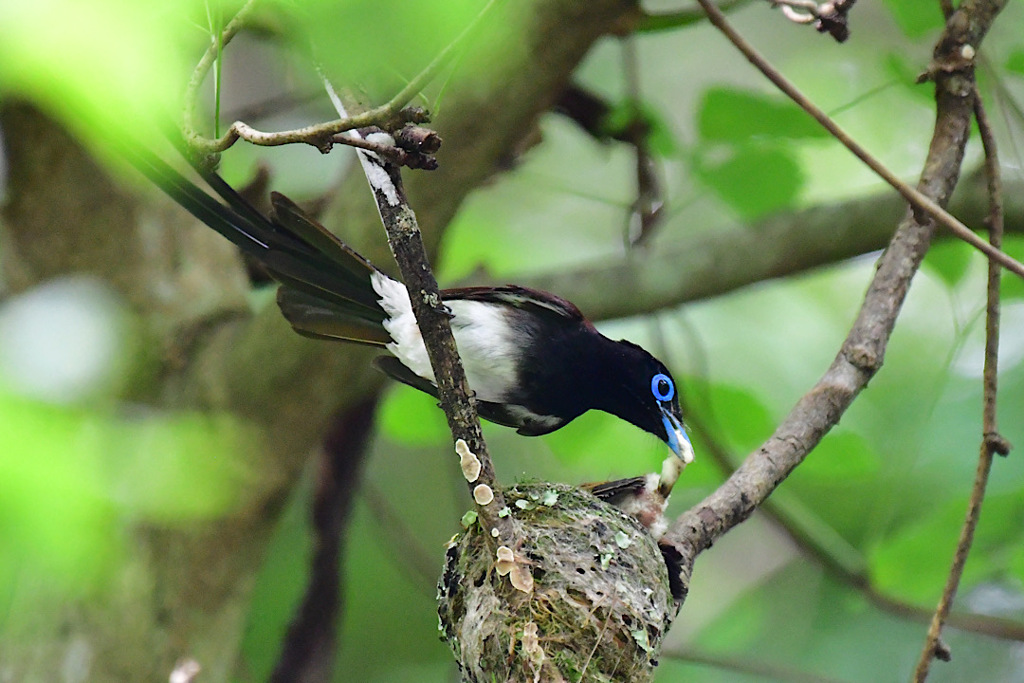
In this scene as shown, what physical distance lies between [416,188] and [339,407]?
924 mm

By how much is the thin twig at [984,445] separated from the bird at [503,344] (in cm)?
71

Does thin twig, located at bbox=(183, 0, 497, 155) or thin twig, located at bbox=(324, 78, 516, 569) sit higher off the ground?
thin twig, located at bbox=(183, 0, 497, 155)

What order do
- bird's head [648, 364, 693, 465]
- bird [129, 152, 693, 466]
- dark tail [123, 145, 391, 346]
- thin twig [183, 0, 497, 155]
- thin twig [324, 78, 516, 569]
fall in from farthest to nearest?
bird's head [648, 364, 693, 465], bird [129, 152, 693, 466], dark tail [123, 145, 391, 346], thin twig [324, 78, 516, 569], thin twig [183, 0, 497, 155]

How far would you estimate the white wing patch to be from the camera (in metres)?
2.65

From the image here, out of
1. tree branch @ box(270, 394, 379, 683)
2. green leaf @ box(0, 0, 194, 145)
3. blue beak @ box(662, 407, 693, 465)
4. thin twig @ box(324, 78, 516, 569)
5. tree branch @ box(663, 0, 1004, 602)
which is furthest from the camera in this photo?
tree branch @ box(270, 394, 379, 683)

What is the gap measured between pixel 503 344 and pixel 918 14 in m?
1.54

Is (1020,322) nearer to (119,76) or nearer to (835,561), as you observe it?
(835,561)

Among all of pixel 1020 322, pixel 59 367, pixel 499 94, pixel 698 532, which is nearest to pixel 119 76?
Answer: pixel 59 367

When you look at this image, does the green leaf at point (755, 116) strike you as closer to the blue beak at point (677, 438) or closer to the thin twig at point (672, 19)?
the thin twig at point (672, 19)

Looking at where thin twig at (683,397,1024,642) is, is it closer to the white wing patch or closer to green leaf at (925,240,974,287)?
green leaf at (925,240,974,287)

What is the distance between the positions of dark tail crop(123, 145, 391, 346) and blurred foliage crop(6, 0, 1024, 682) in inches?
13.2

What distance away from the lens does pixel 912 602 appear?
329cm

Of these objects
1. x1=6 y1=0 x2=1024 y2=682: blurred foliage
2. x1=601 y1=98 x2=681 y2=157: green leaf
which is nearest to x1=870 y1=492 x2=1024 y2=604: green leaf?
x1=6 y1=0 x2=1024 y2=682: blurred foliage

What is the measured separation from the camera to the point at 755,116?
10.2ft
